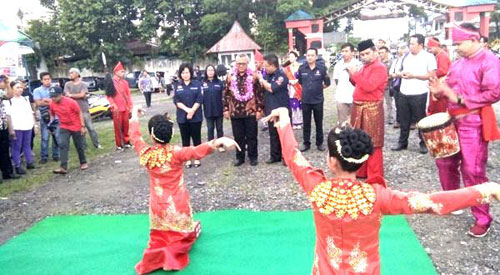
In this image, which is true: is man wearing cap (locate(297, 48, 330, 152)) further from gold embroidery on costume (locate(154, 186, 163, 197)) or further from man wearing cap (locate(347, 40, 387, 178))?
gold embroidery on costume (locate(154, 186, 163, 197))

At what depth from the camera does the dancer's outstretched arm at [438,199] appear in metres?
1.98

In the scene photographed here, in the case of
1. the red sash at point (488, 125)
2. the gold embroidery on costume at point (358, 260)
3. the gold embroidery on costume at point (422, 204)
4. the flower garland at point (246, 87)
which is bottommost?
the gold embroidery on costume at point (358, 260)

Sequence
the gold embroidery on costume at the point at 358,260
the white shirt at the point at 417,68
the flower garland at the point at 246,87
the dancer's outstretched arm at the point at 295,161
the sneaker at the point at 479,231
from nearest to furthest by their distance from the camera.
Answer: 1. the gold embroidery on costume at the point at 358,260
2. the dancer's outstretched arm at the point at 295,161
3. the sneaker at the point at 479,231
4. the white shirt at the point at 417,68
5. the flower garland at the point at 246,87

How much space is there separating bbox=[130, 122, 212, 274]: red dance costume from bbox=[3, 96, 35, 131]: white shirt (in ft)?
14.5

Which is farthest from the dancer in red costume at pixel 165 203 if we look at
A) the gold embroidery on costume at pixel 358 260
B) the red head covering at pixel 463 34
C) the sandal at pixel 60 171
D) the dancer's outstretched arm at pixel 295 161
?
the sandal at pixel 60 171

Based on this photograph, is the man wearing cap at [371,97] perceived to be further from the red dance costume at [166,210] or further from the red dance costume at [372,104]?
the red dance costume at [166,210]

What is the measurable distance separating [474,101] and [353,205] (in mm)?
2266

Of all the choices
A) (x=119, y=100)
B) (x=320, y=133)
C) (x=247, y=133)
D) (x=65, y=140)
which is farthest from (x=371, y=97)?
(x=119, y=100)

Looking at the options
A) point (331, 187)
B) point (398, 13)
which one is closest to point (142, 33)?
point (398, 13)

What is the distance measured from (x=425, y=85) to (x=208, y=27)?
79.8 ft

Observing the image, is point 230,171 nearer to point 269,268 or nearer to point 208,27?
point 269,268

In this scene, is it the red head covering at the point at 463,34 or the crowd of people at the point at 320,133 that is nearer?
the crowd of people at the point at 320,133

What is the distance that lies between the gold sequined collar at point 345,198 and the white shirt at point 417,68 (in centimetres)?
451

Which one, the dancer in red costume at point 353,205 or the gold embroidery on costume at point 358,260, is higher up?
the dancer in red costume at point 353,205
